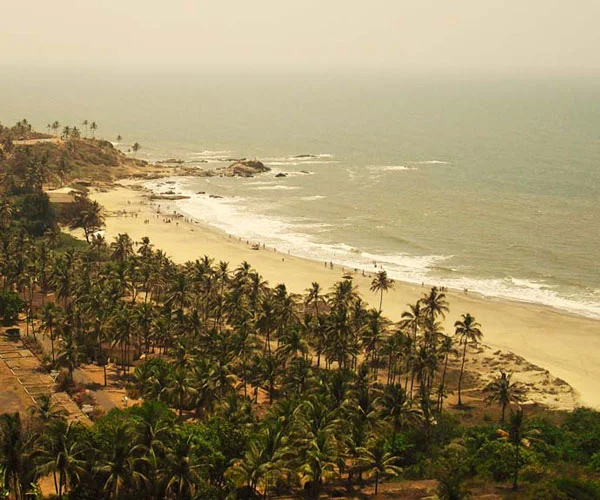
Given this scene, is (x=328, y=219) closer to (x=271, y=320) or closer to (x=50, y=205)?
(x=50, y=205)

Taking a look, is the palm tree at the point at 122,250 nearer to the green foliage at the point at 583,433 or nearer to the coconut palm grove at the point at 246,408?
the coconut palm grove at the point at 246,408

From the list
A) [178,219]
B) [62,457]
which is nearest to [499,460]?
[62,457]

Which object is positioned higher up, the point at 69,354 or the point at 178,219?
the point at 178,219

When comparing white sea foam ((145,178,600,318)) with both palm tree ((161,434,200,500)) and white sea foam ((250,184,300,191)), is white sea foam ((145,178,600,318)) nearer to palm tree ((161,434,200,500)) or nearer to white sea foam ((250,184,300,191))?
white sea foam ((250,184,300,191))

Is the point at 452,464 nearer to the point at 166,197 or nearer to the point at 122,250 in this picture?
the point at 122,250

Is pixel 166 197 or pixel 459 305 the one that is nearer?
pixel 459 305

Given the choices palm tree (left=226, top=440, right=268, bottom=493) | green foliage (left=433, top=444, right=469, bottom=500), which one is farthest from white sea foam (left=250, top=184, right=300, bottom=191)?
palm tree (left=226, top=440, right=268, bottom=493)

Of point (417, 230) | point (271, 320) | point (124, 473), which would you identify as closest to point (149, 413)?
point (124, 473)
